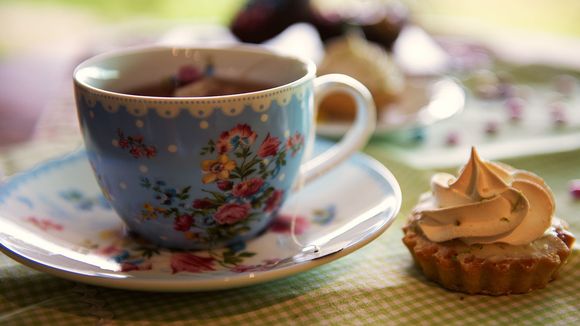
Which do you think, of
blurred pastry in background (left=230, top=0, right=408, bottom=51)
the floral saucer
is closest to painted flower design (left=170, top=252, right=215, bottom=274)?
the floral saucer

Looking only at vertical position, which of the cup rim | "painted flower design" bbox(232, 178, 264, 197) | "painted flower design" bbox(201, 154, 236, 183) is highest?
the cup rim

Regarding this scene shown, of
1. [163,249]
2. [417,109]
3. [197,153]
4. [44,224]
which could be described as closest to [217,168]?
[197,153]

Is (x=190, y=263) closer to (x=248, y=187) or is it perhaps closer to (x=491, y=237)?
(x=248, y=187)

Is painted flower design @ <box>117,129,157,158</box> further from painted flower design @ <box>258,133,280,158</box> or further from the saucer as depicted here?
the saucer

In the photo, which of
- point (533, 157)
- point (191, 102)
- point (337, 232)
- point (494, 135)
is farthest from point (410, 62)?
point (191, 102)

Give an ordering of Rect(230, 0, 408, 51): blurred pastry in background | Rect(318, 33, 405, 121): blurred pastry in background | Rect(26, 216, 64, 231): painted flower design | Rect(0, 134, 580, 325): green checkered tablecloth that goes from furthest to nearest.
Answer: Rect(230, 0, 408, 51): blurred pastry in background
Rect(318, 33, 405, 121): blurred pastry in background
Rect(26, 216, 64, 231): painted flower design
Rect(0, 134, 580, 325): green checkered tablecloth

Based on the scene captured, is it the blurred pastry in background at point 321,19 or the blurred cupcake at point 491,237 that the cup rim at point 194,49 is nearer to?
the blurred cupcake at point 491,237
